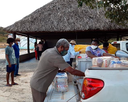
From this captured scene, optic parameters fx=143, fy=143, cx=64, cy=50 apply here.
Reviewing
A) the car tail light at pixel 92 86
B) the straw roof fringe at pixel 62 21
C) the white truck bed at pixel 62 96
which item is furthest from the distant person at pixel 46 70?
the straw roof fringe at pixel 62 21

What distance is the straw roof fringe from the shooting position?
10.1 m

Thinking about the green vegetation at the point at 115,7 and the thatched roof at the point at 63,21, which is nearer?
the green vegetation at the point at 115,7

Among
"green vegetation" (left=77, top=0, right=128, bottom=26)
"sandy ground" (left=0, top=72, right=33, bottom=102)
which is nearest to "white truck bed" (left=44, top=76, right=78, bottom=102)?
"sandy ground" (left=0, top=72, right=33, bottom=102)

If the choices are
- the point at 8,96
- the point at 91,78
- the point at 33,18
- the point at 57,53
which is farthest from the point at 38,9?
the point at 91,78

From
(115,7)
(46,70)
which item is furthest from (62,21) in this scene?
(46,70)

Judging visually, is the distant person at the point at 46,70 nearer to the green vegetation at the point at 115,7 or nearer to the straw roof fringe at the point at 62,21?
the green vegetation at the point at 115,7

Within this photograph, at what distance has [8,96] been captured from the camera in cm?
417

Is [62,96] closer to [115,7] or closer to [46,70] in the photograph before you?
[46,70]

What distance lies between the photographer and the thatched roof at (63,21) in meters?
10.1

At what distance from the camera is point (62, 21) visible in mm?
10586

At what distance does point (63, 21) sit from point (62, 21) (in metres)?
0.07

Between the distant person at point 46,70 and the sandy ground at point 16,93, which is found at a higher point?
the distant person at point 46,70

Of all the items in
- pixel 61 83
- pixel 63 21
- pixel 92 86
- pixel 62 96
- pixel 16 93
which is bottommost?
pixel 16 93

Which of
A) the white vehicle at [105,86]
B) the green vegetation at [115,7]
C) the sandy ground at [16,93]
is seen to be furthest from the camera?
the green vegetation at [115,7]
